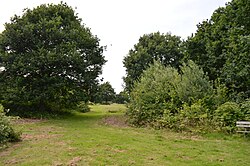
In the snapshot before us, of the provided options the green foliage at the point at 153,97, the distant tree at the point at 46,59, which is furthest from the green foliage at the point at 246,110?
the distant tree at the point at 46,59

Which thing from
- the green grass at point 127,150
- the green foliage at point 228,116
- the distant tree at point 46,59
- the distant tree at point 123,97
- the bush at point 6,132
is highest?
the distant tree at point 46,59

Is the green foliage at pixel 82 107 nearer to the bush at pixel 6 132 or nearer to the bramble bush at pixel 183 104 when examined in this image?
the bramble bush at pixel 183 104

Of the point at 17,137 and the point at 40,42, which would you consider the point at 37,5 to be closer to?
the point at 40,42

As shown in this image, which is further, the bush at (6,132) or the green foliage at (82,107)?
the green foliage at (82,107)

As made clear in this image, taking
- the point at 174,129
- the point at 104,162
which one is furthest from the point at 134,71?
the point at 104,162

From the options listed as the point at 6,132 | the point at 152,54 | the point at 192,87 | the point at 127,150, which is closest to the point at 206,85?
the point at 192,87

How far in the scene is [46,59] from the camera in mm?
21141

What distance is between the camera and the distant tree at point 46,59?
21250mm

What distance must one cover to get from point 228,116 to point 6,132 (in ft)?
36.4

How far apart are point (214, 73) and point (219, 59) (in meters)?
1.29

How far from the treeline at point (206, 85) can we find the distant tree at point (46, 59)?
583cm

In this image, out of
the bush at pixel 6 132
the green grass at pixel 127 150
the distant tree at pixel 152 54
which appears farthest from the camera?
the distant tree at pixel 152 54

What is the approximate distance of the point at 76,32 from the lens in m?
23.3

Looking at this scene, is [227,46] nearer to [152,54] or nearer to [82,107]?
[152,54]
